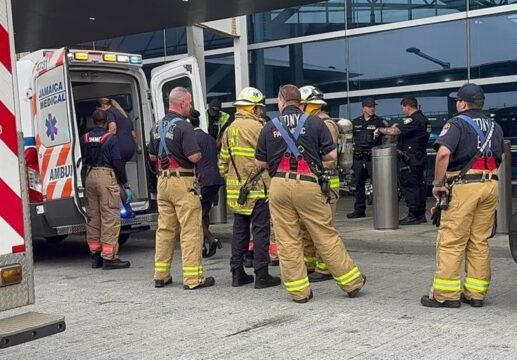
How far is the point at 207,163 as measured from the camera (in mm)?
8398

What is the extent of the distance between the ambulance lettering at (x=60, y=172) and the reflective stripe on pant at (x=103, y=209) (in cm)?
25

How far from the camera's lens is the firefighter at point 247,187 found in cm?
665

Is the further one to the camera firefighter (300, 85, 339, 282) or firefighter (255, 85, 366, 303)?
firefighter (300, 85, 339, 282)

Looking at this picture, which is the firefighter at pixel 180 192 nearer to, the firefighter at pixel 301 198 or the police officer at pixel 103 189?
the firefighter at pixel 301 198

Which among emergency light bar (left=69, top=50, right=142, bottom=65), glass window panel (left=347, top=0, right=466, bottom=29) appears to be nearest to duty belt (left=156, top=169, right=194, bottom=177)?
emergency light bar (left=69, top=50, right=142, bottom=65)

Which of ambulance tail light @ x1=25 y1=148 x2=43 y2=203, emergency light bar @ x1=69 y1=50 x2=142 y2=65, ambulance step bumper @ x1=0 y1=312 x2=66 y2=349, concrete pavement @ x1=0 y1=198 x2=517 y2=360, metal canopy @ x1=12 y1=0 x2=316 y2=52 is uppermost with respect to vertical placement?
metal canopy @ x1=12 y1=0 x2=316 y2=52

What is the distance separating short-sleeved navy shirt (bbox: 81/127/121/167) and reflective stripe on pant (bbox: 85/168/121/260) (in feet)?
0.35

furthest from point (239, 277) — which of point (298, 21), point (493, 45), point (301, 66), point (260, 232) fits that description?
point (298, 21)

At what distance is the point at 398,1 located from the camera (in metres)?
13.4

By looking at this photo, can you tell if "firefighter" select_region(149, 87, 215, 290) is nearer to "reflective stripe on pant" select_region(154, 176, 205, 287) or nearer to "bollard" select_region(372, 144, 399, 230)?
"reflective stripe on pant" select_region(154, 176, 205, 287)

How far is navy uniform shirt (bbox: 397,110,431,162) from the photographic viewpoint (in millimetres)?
9891

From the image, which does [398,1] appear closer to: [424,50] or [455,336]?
[424,50]

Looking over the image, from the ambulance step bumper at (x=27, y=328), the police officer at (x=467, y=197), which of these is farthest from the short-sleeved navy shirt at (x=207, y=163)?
the ambulance step bumper at (x=27, y=328)

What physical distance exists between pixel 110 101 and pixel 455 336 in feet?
19.7
